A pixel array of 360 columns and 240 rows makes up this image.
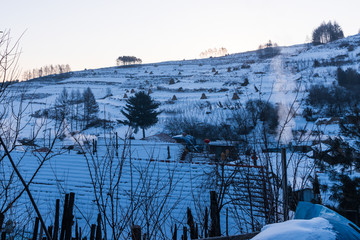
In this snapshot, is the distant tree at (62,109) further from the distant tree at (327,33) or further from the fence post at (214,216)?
the distant tree at (327,33)

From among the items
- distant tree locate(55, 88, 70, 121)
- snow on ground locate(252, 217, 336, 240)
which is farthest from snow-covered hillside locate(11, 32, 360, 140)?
snow on ground locate(252, 217, 336, 240)

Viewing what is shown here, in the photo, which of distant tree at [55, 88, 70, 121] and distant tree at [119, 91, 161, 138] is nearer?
distant tree at [55, 88, 70, 121]

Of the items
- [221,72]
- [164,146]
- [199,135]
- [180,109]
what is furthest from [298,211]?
[221,72]

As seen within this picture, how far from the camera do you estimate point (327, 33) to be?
162 feet

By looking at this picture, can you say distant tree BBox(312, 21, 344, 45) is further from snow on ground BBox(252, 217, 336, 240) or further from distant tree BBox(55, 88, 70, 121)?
snow on ground BBox(252, 217, 336, 240)

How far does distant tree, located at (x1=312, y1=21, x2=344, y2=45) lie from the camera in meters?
48.0

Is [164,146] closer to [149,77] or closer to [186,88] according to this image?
[186,88]

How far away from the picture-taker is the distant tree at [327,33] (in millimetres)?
48031

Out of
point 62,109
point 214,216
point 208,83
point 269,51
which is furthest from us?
point 269,51

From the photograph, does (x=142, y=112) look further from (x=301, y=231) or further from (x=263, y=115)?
(x=301, y=231)

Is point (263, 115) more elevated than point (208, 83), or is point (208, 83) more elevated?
point (208, 83)

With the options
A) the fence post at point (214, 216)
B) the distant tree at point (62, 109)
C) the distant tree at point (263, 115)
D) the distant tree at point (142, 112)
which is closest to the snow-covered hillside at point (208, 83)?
the distant tree at point (142, 112)

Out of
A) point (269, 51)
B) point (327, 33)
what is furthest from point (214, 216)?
point (327, 33)

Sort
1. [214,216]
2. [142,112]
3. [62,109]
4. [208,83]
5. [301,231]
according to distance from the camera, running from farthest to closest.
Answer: [208,83] < [62,109] < [142,112] < [214,216] < [301,231]
